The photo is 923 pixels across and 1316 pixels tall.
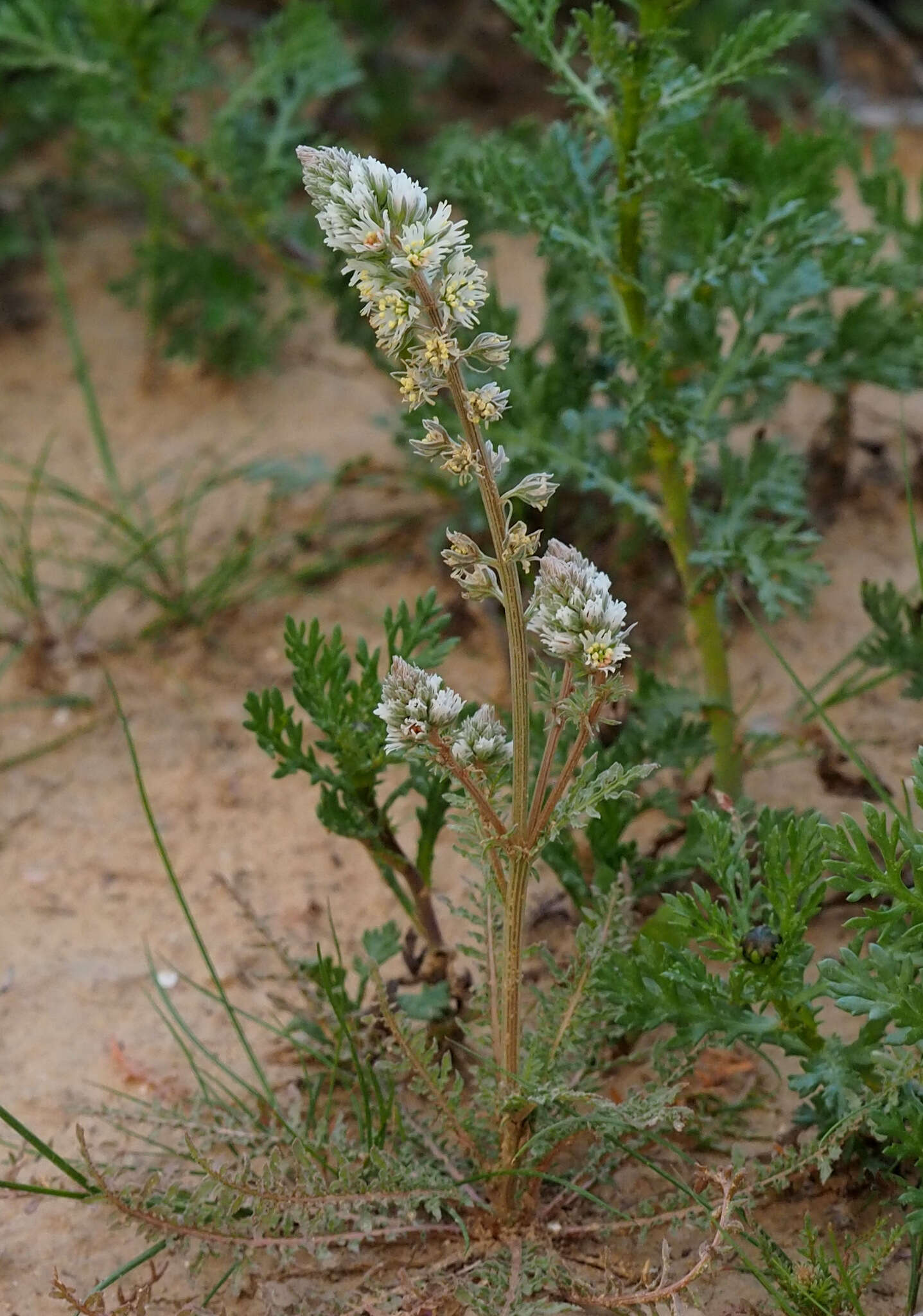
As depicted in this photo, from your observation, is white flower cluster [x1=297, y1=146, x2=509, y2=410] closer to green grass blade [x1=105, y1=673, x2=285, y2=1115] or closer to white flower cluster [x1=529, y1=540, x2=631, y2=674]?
white flower cluster [x1=529, y1=540, x2=631, y2=674]

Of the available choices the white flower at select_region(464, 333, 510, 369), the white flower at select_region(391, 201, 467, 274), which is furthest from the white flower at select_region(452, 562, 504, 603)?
the white flower at select_region(391, 201, 467, 274)

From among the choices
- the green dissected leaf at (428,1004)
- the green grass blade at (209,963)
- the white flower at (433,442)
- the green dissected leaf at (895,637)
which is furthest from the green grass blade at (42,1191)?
the green dissected leaf at (895,637)

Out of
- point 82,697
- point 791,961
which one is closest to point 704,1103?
point 791,961

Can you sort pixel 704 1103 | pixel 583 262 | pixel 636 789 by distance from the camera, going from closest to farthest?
1. pixel 704 1103
2. pixel 583 262
3. pixel 636 789

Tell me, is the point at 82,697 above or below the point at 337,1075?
above

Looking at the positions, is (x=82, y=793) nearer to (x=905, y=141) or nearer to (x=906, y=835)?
(x=906, y=835)

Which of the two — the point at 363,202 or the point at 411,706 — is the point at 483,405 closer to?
the point at 363,202
